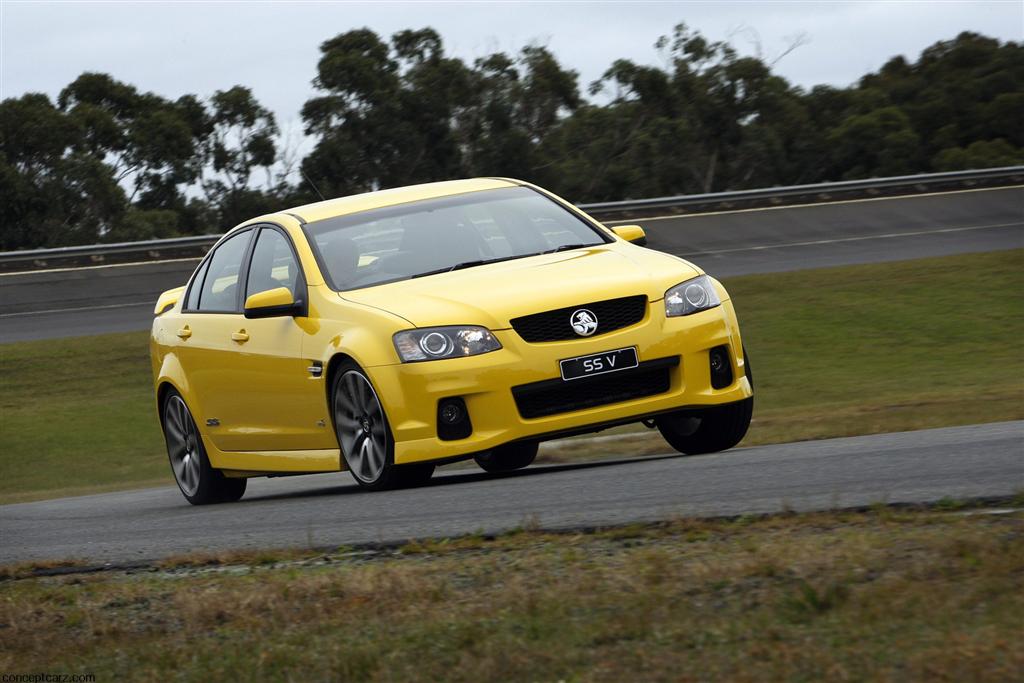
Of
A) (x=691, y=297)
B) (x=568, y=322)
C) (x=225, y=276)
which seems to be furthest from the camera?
(x=225, y=276)

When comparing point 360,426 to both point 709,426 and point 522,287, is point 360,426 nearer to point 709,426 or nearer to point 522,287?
point 522,287

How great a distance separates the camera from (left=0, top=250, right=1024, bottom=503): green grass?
1289 cm

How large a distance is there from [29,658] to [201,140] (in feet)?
161

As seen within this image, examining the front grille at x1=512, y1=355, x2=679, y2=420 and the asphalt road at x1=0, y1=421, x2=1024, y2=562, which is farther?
the front grille at x1=512, y1=355, x2=679, y2=420

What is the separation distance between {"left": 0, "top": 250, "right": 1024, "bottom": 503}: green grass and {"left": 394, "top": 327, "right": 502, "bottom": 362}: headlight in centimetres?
357

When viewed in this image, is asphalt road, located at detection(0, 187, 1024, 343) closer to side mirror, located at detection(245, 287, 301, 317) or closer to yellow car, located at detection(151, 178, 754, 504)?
yellow car, located at detection(151, 178, 754, 504)

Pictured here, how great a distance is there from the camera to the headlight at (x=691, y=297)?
8375 millimetres

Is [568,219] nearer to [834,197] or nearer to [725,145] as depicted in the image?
[834,197]

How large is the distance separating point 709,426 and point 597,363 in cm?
111

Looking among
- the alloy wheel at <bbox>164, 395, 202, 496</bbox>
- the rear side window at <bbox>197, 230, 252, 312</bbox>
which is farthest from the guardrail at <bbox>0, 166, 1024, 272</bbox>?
the rear side window at <bbox>197, 230, 252, 312</bbox>

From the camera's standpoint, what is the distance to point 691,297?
848 centimetres

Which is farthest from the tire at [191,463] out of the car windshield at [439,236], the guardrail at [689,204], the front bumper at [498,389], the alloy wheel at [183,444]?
the guardrail at [689,204]

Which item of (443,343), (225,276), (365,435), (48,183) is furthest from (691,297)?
(48,183)

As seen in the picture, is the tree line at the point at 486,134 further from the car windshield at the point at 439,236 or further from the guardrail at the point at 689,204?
the car windshield at the point at 439,236
